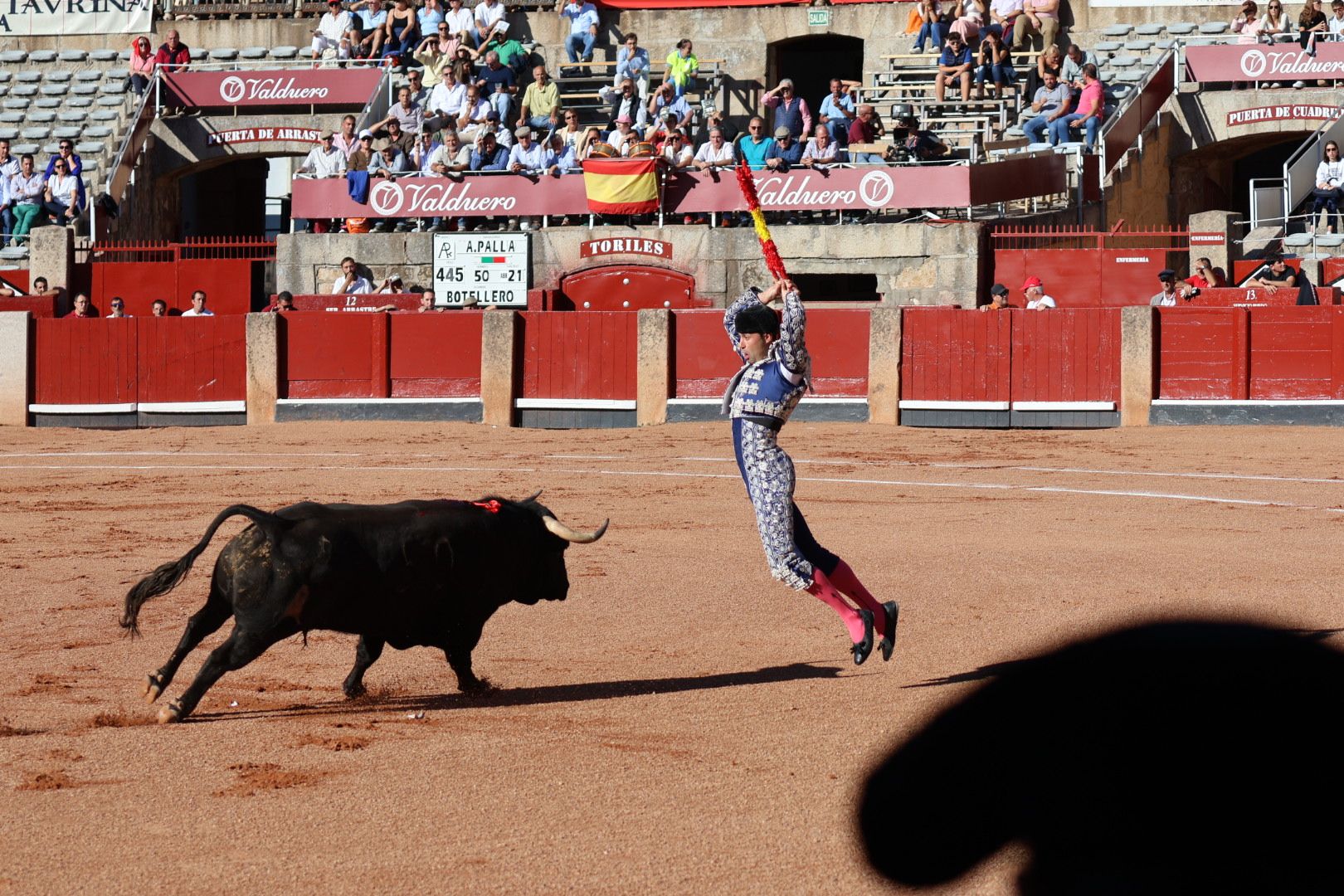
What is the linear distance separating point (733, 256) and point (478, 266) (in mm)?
3156

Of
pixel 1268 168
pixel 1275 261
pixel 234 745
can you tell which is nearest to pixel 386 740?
pixel 234 745

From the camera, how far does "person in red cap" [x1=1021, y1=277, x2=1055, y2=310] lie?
18109 millimetres

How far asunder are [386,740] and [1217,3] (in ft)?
72.2

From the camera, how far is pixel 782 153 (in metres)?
20.4

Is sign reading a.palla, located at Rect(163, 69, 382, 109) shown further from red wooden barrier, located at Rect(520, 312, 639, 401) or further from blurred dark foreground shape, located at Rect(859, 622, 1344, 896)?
blurred dark foreground shape, located at Rect(859, 622, 1344, 896)

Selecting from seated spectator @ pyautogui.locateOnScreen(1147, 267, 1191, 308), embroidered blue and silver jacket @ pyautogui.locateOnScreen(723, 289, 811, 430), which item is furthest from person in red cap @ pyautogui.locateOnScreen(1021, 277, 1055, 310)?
embroidered blue and silver jacket @ pyautogui.locateOnScreen(723, 289, 811, 430)

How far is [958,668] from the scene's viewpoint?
6.07 m

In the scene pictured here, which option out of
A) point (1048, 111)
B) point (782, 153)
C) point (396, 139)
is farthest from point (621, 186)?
point (1048, 111)

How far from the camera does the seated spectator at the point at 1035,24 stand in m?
23.2

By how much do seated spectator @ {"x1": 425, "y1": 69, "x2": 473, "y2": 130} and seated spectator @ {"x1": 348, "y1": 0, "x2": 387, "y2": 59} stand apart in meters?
2.23

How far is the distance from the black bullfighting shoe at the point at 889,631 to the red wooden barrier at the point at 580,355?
12.3 m

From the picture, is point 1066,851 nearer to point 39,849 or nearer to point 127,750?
point 39,849

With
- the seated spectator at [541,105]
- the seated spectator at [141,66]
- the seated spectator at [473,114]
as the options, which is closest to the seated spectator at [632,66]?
the seated spectator at [541,105]

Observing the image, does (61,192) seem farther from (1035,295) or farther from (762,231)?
(762,231)
